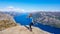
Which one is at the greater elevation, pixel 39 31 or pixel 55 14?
pixel 55 14

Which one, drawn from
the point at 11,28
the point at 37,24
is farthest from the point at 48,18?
the point at 11,28

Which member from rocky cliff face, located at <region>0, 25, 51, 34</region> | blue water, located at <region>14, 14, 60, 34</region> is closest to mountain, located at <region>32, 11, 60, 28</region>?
blue water, located at <region>14, 14, 60, 34</region>

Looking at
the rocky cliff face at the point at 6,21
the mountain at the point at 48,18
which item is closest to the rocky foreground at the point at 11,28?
the rocky cliff face at the point at 6,21

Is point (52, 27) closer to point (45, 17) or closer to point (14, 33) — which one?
point (45, 17)

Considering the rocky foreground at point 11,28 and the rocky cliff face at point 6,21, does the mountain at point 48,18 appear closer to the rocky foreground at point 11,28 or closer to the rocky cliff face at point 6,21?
the rocky foreground at point 11,28

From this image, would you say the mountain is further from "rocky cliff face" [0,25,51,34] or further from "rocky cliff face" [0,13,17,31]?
"rocky cliff face" [0,13,17,31]

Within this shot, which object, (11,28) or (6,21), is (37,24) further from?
(6,21)

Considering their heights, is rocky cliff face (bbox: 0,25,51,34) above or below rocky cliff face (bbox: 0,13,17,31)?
below

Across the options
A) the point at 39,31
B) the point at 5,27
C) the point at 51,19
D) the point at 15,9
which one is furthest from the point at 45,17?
the point at 5,27
